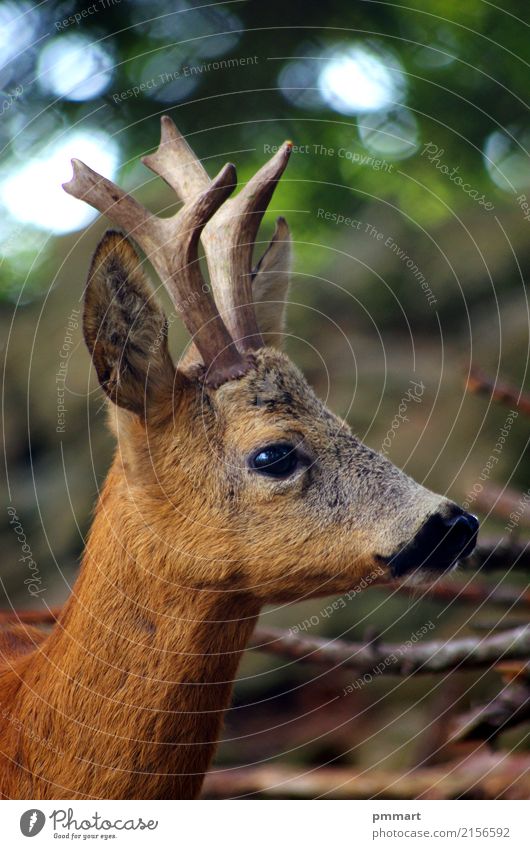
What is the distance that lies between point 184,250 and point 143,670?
0.90 m

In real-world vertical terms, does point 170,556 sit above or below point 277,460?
below

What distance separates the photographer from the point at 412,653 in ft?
7.78

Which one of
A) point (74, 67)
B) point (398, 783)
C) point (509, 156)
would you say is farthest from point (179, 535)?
point (509, 156)

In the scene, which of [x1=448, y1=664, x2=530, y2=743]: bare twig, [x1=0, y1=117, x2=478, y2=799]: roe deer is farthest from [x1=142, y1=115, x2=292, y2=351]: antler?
[x1=448, y1=664, x2=530, y2=743]: bare twig

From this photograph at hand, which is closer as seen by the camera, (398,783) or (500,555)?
(500,555)

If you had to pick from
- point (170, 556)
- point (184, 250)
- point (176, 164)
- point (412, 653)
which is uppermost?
point (176, 164)

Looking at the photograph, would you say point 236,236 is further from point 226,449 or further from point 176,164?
point 226,449

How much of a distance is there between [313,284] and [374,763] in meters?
2.39

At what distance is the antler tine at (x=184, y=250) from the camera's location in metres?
2.07

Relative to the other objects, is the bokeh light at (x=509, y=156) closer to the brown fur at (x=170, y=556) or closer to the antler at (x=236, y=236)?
the antler at (x=236, y=236)

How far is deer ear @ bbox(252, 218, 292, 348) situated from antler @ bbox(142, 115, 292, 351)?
0.13 m

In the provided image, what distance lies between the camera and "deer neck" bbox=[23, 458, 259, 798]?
78.1 inches

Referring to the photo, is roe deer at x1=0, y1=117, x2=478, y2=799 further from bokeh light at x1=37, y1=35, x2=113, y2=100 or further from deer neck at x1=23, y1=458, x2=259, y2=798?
bokeh light at x1=37, y1=35, x2=113, y2=100

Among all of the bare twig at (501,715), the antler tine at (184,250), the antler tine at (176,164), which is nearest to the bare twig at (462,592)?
the bare twig at (501,715)
